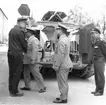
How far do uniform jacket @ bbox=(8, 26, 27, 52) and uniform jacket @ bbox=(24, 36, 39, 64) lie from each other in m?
0.51

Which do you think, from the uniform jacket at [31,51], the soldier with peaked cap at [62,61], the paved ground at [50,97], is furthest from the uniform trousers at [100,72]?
the uniform jacket at [31,51]

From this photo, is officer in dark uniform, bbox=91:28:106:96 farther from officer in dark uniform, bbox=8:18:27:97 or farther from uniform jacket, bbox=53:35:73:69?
officer in dark uniform, bbox=8:18:27:97

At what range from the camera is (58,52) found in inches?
224

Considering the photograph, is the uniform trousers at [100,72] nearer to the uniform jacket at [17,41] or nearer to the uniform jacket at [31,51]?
the uniform jacket at [31,51]

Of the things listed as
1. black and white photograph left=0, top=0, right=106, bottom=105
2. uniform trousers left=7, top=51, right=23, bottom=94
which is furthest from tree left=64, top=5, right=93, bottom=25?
uniform trousers left=7, top=51, right=23, bottom=94

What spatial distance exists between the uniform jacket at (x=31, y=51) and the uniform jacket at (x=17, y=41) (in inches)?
19.9

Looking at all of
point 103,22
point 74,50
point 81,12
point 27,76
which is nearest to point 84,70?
point 74,50

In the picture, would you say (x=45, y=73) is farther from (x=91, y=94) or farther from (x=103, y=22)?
(x=103, y=22)

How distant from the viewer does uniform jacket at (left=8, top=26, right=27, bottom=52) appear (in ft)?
20.8

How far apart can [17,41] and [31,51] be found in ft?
2.37

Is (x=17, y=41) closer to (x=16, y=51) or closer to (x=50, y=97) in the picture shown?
(x=16, y=51)

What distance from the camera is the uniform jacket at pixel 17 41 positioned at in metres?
6.33

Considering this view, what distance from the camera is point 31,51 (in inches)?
274

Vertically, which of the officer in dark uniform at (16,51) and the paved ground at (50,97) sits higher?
the officer in dark uniform at (16,51)
